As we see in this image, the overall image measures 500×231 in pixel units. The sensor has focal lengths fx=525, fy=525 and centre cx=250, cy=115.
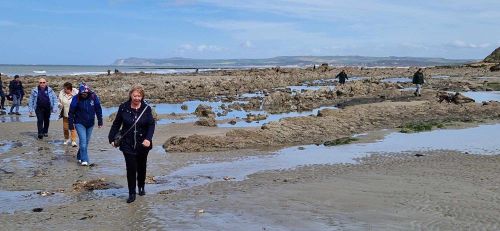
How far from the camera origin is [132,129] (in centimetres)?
793

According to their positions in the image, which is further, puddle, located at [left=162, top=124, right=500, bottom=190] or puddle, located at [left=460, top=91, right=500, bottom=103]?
puddle, located at [left=460, top=91, right=500, bottom=103]

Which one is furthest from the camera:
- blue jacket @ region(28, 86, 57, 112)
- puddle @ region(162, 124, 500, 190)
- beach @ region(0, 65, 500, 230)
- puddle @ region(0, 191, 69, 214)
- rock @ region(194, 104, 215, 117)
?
rock @ region(194, 104, 215, 117)

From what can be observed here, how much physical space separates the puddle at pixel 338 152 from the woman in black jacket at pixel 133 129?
47.6 inches

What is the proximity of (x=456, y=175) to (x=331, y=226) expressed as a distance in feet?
14.5

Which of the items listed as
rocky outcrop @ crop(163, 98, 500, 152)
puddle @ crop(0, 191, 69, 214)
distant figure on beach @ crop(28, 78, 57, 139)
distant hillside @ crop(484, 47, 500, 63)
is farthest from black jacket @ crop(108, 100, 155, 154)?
distant hillside @ crop(484, 47, 500, 63)

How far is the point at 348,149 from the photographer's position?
13.5 metres

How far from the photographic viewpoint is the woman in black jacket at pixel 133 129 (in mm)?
7918

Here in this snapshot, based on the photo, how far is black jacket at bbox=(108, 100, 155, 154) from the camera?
7938 millimetres

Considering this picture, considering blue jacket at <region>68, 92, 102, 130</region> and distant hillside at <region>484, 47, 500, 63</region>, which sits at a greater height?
distant hillside at <region>484, 47, 500, 63</region>

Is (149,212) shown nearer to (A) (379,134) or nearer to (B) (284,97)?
(A) (379,134)

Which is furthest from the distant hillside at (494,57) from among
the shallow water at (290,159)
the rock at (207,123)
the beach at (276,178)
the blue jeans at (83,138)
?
the blue jeans at (83,138)

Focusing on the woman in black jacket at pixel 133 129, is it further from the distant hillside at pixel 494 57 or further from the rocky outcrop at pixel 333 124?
the distant hillside at pixel 494 57

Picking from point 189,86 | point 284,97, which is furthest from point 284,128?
point 189,86

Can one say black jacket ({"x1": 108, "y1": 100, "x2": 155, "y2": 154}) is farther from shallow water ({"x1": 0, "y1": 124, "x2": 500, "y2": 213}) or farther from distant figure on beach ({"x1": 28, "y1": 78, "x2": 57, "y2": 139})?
distant figure on beach ({"x1": 28, "y1": 78, "x2": 57, "y2": 139})
